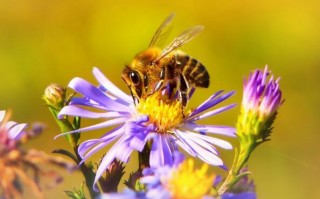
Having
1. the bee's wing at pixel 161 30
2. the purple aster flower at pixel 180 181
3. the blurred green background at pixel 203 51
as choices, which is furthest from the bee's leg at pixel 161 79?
the blurred green background at pixel 203 51

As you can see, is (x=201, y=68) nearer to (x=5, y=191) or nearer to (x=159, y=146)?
Answer: (x=159, y=146)

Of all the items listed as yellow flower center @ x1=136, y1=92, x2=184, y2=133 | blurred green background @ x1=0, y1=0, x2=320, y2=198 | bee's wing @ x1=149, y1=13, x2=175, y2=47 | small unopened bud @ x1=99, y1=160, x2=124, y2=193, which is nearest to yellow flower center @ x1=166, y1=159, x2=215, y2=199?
small unopened bud @ x1=99, y1=160, x2=124, y2=193

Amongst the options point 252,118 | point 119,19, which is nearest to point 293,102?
point 119,19

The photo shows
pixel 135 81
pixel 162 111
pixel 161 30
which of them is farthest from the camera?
pixel 161 30

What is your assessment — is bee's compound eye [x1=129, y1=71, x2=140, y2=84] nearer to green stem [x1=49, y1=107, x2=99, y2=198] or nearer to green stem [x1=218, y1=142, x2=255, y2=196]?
green stem [x1=49, y1=107, x2=99, y2=198]

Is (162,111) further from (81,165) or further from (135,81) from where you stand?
(81,165)

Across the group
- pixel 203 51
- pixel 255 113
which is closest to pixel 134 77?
pixel 255 113
